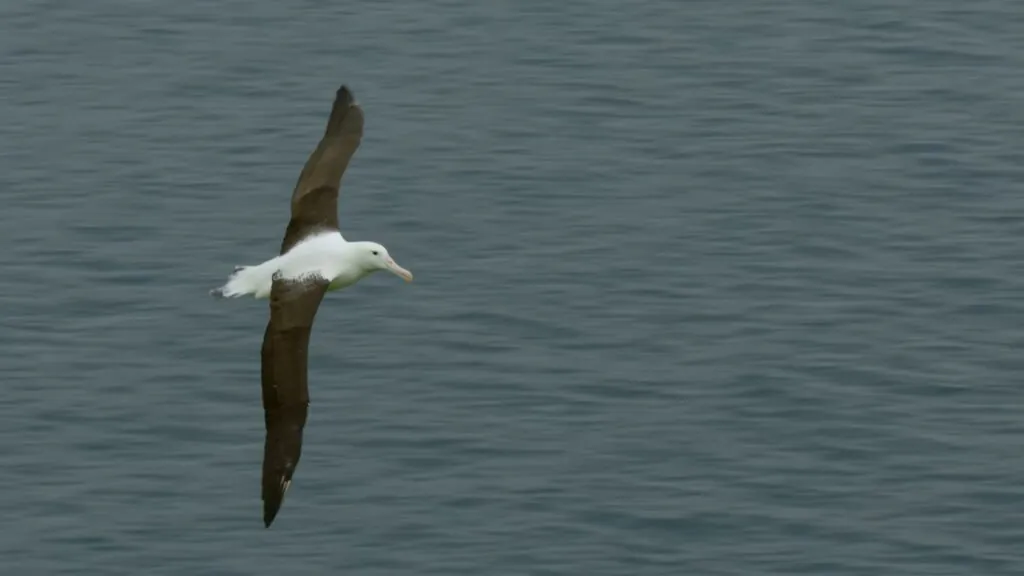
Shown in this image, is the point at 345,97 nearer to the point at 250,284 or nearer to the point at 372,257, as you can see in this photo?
the point at 372,257

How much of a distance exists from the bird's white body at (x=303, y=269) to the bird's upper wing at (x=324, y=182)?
461mm

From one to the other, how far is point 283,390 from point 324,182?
9.69ft

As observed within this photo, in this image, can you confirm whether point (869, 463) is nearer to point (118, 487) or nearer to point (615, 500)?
point (615, 500)

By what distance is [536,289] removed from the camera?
2520 centimetres

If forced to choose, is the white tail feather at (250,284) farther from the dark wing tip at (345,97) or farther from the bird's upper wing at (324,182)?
the dark wing tip at (345,97)

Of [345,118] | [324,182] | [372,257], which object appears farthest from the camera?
[345,118]

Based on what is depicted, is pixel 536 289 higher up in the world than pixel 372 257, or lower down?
lower down

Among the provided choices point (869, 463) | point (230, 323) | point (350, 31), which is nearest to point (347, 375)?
point (230, 323)

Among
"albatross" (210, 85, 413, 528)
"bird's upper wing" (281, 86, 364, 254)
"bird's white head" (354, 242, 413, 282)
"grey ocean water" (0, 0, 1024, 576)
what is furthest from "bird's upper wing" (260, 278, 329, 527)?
"grey ocean water" (0, 0, 1024, 576)

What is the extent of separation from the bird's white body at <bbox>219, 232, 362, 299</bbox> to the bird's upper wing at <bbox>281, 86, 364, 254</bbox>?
0.46 m

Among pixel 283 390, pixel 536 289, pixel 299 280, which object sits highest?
pixel 299 280

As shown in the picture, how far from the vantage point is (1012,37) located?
3328 centimetres

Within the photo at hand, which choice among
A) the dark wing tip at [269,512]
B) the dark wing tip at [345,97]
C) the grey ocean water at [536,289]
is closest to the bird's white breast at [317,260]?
the dark wing tip at [345,97]

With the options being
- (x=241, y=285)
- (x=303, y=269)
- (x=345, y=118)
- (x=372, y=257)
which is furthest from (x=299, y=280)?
(x=345, y=118)
